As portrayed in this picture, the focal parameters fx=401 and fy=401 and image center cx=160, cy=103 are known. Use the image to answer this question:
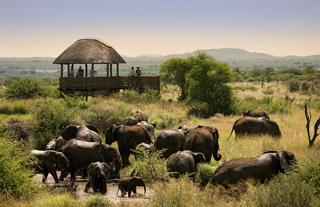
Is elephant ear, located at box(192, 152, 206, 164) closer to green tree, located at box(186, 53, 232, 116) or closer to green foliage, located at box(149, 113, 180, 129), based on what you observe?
green foliage, located at box(149, 113, 180, 129)

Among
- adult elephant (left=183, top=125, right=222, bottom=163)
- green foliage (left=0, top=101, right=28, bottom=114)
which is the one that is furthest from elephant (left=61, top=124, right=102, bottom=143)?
green foliage (left=0, top=101, right=28, bottom=114)

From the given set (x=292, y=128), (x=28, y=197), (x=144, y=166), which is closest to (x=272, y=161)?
(x=144, y=166)

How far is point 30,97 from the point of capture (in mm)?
32312

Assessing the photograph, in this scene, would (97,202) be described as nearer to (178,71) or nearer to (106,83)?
(106,83)

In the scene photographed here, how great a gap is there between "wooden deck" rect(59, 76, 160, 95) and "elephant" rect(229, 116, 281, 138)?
16871mm

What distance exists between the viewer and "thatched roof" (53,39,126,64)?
32500 millimetres

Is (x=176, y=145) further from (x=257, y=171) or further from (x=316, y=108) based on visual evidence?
(x=316, y=108)

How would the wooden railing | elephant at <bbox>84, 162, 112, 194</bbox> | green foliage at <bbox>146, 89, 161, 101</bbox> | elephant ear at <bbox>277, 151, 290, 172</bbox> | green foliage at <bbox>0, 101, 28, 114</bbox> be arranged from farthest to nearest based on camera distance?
the wooden railing → green foliage at <bbox>146, 89, 161, 101</bbox> → green foliage at <bbox>0, 101, 28, 114</bbox> → elephant at <bbox>84, 162, 112, 194</bbox> → elephant ear at <bbox>277, 151, 290, 172</bbox>

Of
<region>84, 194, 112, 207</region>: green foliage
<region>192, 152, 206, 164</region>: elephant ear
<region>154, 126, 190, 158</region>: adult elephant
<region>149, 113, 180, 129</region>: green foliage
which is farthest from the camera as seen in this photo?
<region>149, 113, 180, 129</region>: green foliage

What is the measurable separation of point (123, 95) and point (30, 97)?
26.8ft

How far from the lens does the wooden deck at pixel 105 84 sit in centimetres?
3162

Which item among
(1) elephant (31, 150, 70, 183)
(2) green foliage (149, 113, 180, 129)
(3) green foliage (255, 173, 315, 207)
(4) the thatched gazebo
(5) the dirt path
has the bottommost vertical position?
(2) green foliage (149, 113, 180, 129)

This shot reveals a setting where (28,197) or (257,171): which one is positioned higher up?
(257,171)

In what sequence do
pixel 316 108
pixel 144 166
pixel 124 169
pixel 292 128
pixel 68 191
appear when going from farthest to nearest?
pixel 316 108 < pixel 292 128 < pixel 124 169 < pixel 144 166 < pixel 68 191
